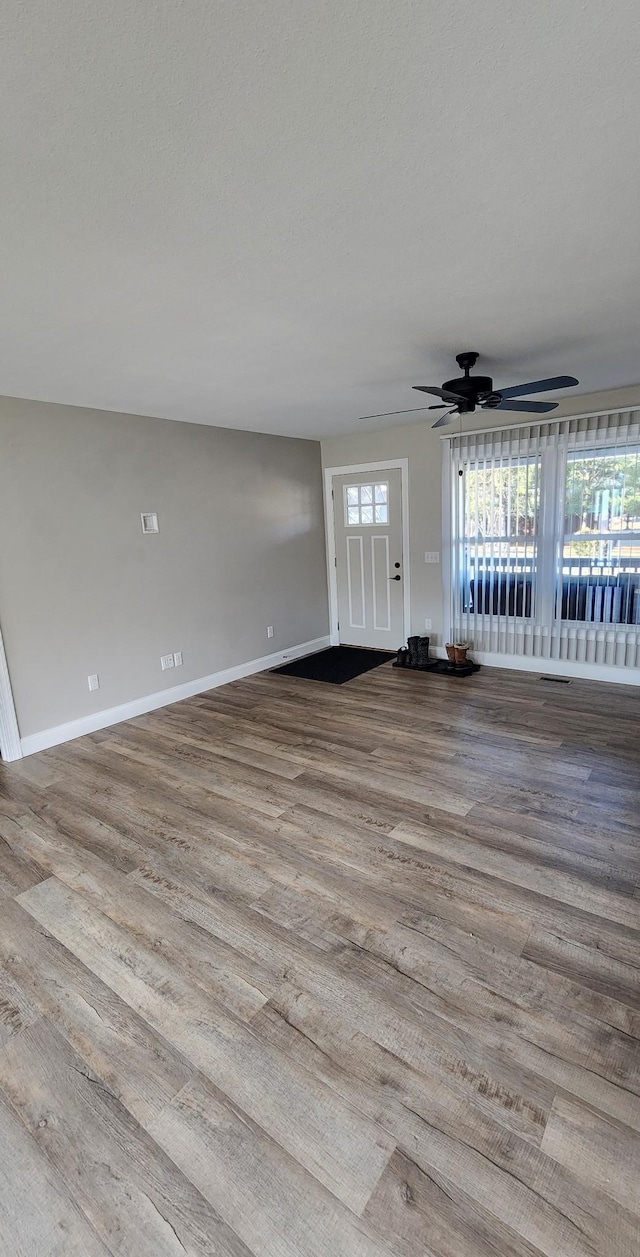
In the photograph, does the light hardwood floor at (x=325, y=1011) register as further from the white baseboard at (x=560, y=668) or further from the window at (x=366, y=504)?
the window at (x=366, y=504)

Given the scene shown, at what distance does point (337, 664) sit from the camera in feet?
18.6

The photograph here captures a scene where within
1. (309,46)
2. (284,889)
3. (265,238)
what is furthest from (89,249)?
(284,889)

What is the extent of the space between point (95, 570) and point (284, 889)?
2.84 m

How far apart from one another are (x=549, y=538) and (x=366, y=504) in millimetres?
2028

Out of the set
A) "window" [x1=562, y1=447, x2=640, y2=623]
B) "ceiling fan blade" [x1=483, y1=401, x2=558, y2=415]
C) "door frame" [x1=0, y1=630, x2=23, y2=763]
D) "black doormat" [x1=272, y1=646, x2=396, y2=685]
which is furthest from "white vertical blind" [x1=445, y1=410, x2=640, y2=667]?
"door frame" [x1=0, y1=630, x2=23, y2=763]

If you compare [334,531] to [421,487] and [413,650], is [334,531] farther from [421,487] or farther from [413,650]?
[413,650]

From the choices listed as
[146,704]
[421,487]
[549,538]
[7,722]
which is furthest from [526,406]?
[7,722]

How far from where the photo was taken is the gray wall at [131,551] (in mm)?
3617

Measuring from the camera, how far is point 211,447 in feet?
15.8

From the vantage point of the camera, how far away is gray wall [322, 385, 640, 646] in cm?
527

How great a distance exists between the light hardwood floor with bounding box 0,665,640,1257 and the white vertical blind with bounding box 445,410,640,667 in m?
1.71

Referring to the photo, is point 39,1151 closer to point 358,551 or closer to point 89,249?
point 89,249

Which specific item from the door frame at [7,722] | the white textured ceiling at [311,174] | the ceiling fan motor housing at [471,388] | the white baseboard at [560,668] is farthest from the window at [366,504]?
the door frame at [7,722]

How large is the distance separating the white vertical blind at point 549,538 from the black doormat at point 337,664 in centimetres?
104
